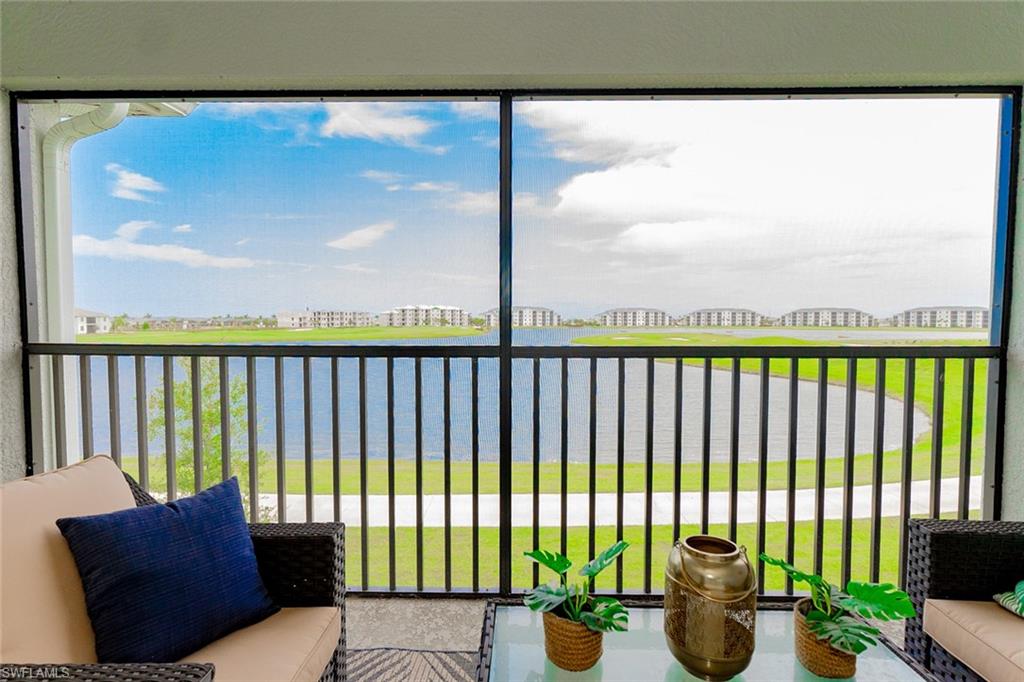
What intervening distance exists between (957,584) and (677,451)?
1.01 meters

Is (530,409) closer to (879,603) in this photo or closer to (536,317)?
(536,317)

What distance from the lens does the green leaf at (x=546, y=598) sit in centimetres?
124

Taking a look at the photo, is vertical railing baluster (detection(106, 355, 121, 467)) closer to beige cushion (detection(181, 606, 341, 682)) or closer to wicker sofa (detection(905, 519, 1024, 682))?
beige cushion (detection(181, 606, 341, 682))

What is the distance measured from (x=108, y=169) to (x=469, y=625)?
258cm

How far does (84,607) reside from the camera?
117 cm

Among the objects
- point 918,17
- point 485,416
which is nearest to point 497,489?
point 485,416

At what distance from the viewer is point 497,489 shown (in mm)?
2375

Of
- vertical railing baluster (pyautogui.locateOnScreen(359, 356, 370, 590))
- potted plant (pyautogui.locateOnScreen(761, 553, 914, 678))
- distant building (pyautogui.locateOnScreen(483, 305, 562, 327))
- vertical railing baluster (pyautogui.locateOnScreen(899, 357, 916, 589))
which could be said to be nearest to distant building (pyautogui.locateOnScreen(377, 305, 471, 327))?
distant building (pyautogui.locateOnScreen(483, 305, 562, 327))

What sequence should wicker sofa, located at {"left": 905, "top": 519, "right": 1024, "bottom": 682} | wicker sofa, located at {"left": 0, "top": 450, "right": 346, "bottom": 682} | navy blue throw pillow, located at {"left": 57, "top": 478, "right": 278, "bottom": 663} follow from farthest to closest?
wicker sofa, located at {"left": 905, "top": 519, "right": 1024, "bottom": 682}, navy blue throw pillow, located at {"left": 57, "top": 478, "right": 278, "bottom": 663}, wicker sofa, located at {"left": 0, "top": 450, "right": 346, "bottom": 682}

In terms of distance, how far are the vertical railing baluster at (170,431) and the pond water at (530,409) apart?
2.8 inches

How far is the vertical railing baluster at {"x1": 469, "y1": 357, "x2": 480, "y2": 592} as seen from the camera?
231 centimetres

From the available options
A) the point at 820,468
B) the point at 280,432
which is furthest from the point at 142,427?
the point at 820,468

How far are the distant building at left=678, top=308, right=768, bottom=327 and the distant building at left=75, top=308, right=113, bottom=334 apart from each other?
2617mm

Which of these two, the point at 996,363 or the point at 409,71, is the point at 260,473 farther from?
the point at 996,363
